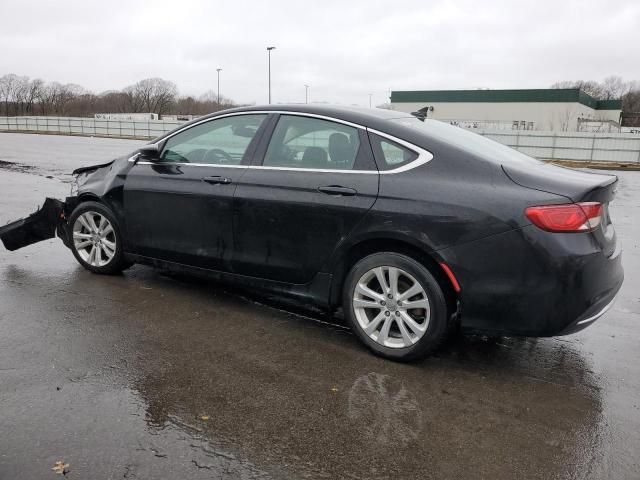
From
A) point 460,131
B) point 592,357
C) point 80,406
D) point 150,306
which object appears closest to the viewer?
point 80,406

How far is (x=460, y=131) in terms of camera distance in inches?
167

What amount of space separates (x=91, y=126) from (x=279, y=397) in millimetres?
48321

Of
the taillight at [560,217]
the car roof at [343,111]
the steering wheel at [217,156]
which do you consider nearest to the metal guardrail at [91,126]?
the steering wheel at [217,156]

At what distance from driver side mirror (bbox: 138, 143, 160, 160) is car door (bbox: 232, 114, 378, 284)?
1040mm

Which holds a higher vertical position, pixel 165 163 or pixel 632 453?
pixel 165 163

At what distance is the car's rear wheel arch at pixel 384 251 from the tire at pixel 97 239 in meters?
2.29

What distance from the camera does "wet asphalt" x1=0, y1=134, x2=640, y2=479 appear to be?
2.57 metres

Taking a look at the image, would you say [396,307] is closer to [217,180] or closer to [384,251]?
[384,251]

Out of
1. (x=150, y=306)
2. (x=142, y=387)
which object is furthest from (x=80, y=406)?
(x=150, y=306)

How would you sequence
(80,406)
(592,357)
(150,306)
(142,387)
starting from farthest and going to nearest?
1. (150,306)
2. (592,357)
3. (142,387)
4. (80,406)

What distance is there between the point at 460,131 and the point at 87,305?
10.9 ft

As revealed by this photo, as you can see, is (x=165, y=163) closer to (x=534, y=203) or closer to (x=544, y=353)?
(x=534, y=203)

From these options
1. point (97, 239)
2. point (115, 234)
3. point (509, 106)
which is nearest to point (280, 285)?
point (115, 234)

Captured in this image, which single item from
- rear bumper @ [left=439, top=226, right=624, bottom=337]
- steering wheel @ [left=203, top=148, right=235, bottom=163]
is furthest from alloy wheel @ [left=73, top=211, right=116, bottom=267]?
rear bumper @ [left=439, top=226, right=624, bottom=337]
